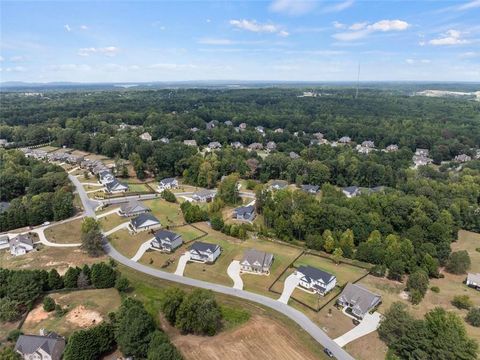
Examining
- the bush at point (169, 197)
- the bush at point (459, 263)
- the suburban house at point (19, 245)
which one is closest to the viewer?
the bush at point (459, 263)

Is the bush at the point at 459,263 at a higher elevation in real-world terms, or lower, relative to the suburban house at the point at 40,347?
lower

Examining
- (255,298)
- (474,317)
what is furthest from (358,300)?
(474,317)

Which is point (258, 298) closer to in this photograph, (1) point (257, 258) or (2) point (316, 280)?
(1) point (257, 258)

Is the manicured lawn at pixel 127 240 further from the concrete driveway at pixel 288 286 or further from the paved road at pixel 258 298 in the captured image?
the concrete driveway at pixel 288 286

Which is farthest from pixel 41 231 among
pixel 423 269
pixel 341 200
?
pixel 423 269

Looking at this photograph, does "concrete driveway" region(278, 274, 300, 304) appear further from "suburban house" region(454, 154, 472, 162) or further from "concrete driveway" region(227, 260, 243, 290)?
"suburban house" region(454, 154, 472, 162)

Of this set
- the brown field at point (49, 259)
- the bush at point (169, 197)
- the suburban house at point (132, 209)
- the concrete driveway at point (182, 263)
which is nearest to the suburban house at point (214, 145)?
the bush at point (169, 197)

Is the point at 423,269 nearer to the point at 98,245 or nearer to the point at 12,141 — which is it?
the point at 98,245
